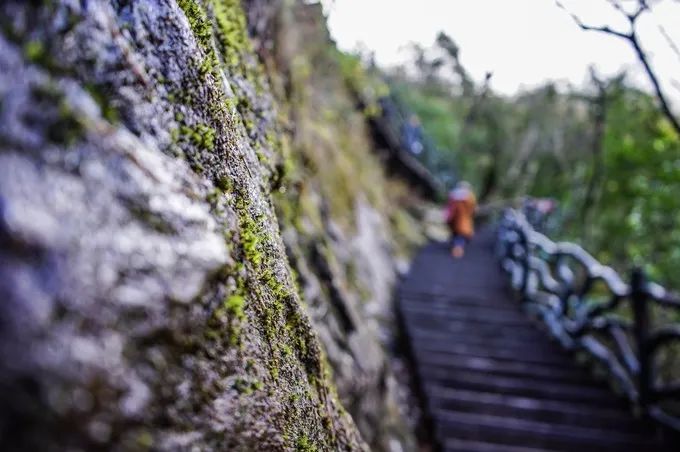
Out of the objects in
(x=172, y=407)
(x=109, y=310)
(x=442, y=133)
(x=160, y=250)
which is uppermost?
(x=442, y=133)

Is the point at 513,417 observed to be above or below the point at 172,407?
above

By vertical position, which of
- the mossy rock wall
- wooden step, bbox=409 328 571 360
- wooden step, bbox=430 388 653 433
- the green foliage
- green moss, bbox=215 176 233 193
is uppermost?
the green foliage

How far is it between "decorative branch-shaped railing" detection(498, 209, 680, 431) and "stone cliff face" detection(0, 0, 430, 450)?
401cm

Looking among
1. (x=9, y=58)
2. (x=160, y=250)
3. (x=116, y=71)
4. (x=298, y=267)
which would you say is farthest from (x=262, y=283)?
(x=298, y=267)

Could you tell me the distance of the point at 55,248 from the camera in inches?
26.3

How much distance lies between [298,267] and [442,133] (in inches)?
895

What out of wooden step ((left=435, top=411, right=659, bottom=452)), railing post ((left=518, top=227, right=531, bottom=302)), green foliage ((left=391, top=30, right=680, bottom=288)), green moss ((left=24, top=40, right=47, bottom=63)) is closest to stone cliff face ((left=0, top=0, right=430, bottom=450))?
green moss ((left=24, top=40, right=47, bottom=63))

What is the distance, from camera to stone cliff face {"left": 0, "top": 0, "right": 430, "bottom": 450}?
642mm

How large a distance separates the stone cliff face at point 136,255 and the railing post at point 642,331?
4.02 metres

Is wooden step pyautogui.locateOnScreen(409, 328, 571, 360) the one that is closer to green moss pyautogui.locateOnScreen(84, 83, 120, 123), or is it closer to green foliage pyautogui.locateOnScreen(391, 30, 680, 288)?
green foliage pyautogui.locateOnScreen(391, 30, 680, 288)

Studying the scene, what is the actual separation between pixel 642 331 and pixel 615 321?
0.57 m

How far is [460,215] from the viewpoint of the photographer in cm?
1073

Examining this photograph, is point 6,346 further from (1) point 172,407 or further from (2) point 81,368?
(1) point 172,407

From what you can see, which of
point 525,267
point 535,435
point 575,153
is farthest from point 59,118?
point 575,153
